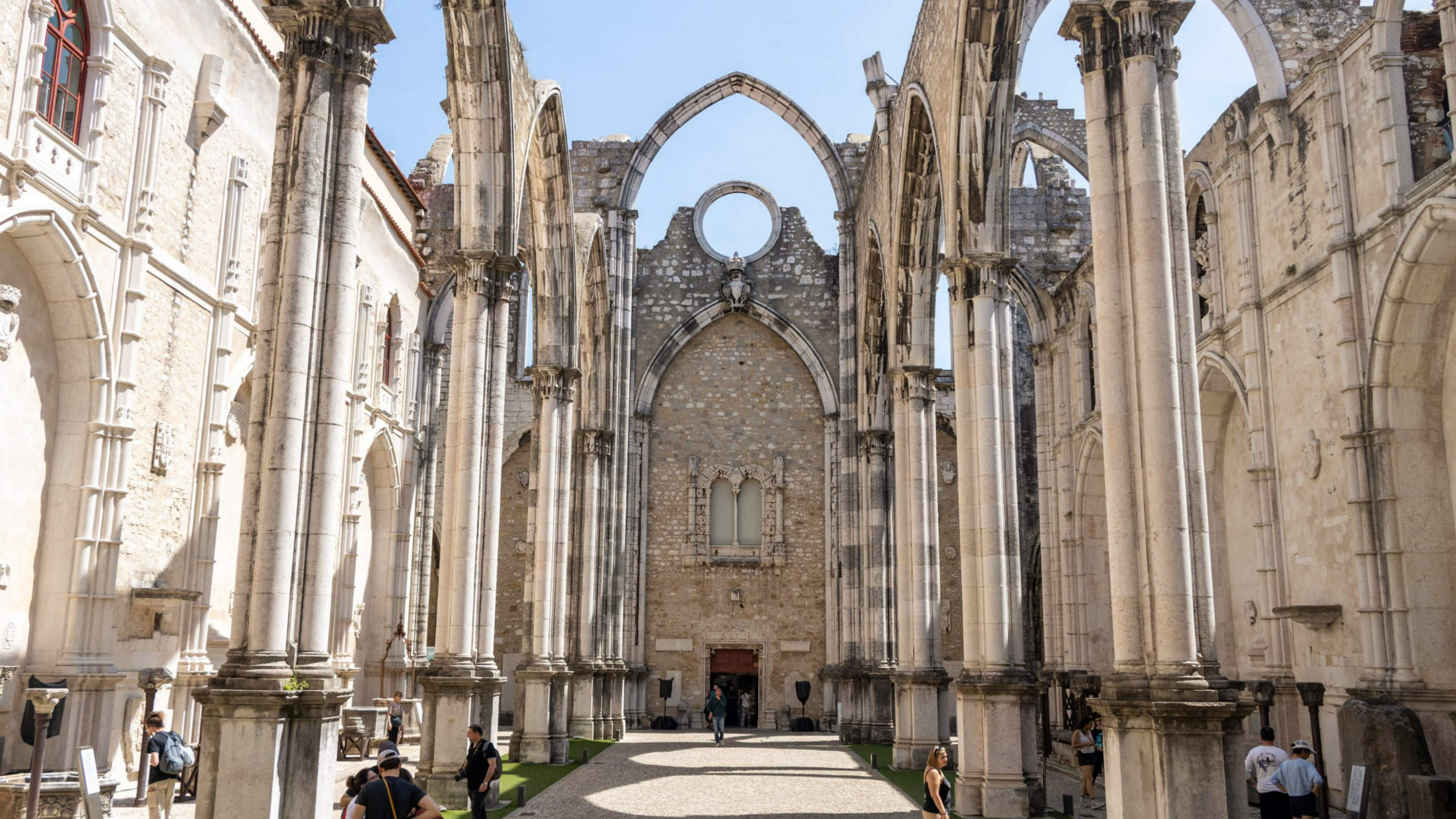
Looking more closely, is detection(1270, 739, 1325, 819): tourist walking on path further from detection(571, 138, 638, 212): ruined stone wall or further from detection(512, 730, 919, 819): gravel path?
detection(571, 138, 638, 212): ruined stone wall

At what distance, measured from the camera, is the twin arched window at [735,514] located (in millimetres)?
26922

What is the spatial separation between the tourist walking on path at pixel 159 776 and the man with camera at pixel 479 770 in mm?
2429

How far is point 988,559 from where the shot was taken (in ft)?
40.8

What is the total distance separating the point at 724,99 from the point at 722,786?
53.2 ft

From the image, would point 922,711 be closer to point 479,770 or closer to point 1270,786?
point 1270,786

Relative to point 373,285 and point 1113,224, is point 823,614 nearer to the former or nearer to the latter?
point 373,285

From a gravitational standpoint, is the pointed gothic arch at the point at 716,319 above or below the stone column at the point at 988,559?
above

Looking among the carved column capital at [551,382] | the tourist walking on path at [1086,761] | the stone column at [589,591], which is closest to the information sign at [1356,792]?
the tourist walking on path at [1086,761]

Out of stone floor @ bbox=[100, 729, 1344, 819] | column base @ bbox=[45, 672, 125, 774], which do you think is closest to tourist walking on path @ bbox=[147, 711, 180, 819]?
stone floor @ bbox=[100, 729, 1344, 819]

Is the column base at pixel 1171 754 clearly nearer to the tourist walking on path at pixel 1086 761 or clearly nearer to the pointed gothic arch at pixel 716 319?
the tourist walking on path at pixel 1086 761

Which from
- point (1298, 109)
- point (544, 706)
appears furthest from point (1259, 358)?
point (544, 706)

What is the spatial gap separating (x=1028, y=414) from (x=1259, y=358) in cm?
1174

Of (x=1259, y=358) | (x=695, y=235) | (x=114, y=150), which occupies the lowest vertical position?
(x=1259, y=358)

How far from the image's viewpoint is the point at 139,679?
485 inches
